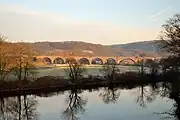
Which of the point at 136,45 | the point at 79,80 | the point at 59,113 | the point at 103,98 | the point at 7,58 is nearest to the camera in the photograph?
the point at 59,113

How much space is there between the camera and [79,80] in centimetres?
4278

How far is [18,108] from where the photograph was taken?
2459 centimetres

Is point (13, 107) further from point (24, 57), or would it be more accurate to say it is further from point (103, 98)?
point (24, 57)

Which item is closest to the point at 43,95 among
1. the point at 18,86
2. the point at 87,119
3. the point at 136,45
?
the point at 18,86

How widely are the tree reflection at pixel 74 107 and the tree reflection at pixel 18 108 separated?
7.35 feet

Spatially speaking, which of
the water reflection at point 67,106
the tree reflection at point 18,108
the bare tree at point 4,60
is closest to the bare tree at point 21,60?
the bare tree at point 4,60

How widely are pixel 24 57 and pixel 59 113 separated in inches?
607

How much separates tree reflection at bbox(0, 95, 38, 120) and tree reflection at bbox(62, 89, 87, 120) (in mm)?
2242

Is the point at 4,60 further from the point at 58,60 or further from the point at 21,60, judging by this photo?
the point at 58,60

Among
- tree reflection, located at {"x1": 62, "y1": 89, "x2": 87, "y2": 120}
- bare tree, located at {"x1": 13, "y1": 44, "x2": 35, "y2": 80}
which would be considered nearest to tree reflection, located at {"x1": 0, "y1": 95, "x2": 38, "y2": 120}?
tree reflection, located at {"x1": 62, "y1": 89, "x2": 87, "y2": 120}

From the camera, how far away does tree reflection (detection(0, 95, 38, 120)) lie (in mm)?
21234

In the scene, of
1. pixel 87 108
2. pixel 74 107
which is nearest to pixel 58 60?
pixel 74 107

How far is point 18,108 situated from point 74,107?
14.7ft

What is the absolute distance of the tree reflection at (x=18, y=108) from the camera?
21.2m
